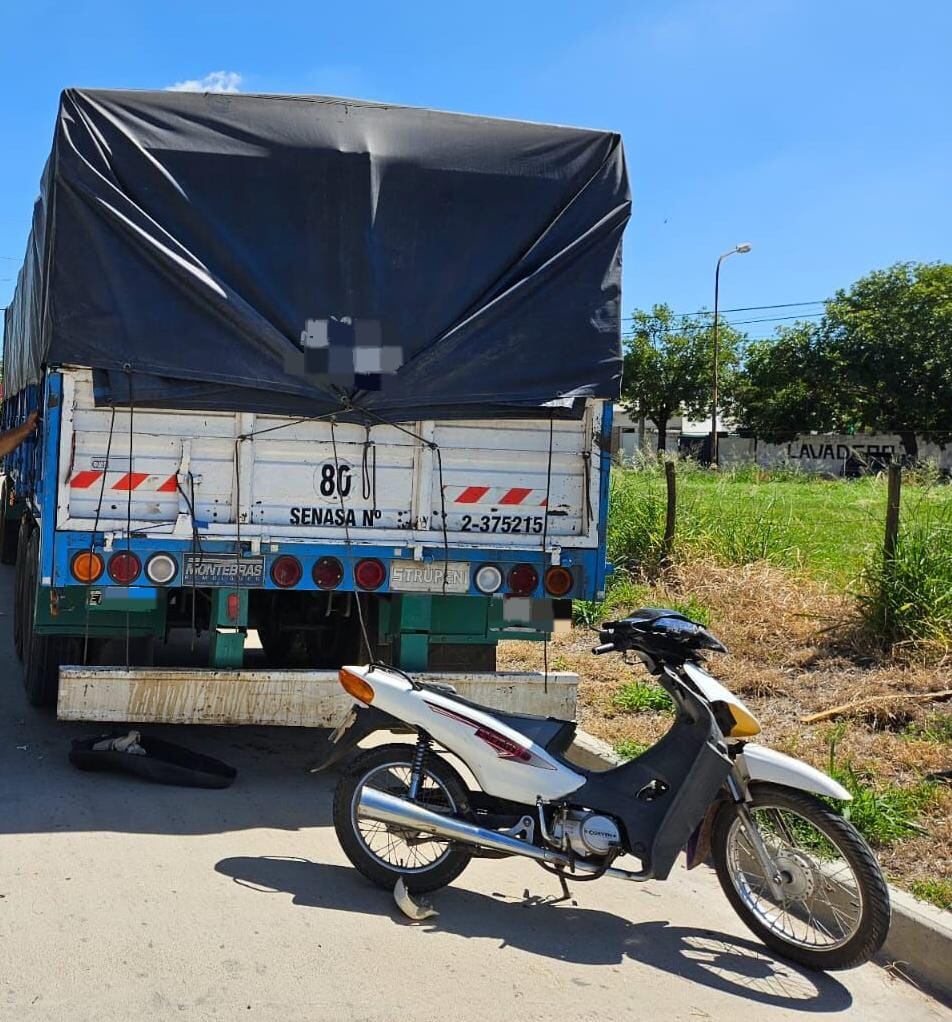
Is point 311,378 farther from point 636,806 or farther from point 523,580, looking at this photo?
point 636,806

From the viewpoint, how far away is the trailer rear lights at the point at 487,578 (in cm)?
638

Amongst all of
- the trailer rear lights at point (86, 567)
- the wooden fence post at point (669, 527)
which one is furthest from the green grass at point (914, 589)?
the trailer rear lights at point (86, 567)

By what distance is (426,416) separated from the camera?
6.25 metres

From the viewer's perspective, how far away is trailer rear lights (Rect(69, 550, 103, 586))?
5.92 meters

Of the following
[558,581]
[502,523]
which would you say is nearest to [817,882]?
[558,581]

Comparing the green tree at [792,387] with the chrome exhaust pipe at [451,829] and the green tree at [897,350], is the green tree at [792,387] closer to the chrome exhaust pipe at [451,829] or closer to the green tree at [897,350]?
the green tree at [897,350]

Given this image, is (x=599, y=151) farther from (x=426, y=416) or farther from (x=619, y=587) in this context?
(x=619, y=587)

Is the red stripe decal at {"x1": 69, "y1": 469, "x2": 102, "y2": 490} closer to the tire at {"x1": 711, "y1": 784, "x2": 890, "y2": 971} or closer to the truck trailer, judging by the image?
the truck trailer

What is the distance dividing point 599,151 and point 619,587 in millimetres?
5495

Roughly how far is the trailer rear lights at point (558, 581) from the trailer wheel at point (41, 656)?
2.89 m

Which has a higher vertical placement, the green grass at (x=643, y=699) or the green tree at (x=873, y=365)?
the green tree at (x=873, y=365)

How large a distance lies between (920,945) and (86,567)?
163 inches

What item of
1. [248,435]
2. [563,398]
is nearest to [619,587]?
[563,398]

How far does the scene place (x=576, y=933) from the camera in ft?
15.3
